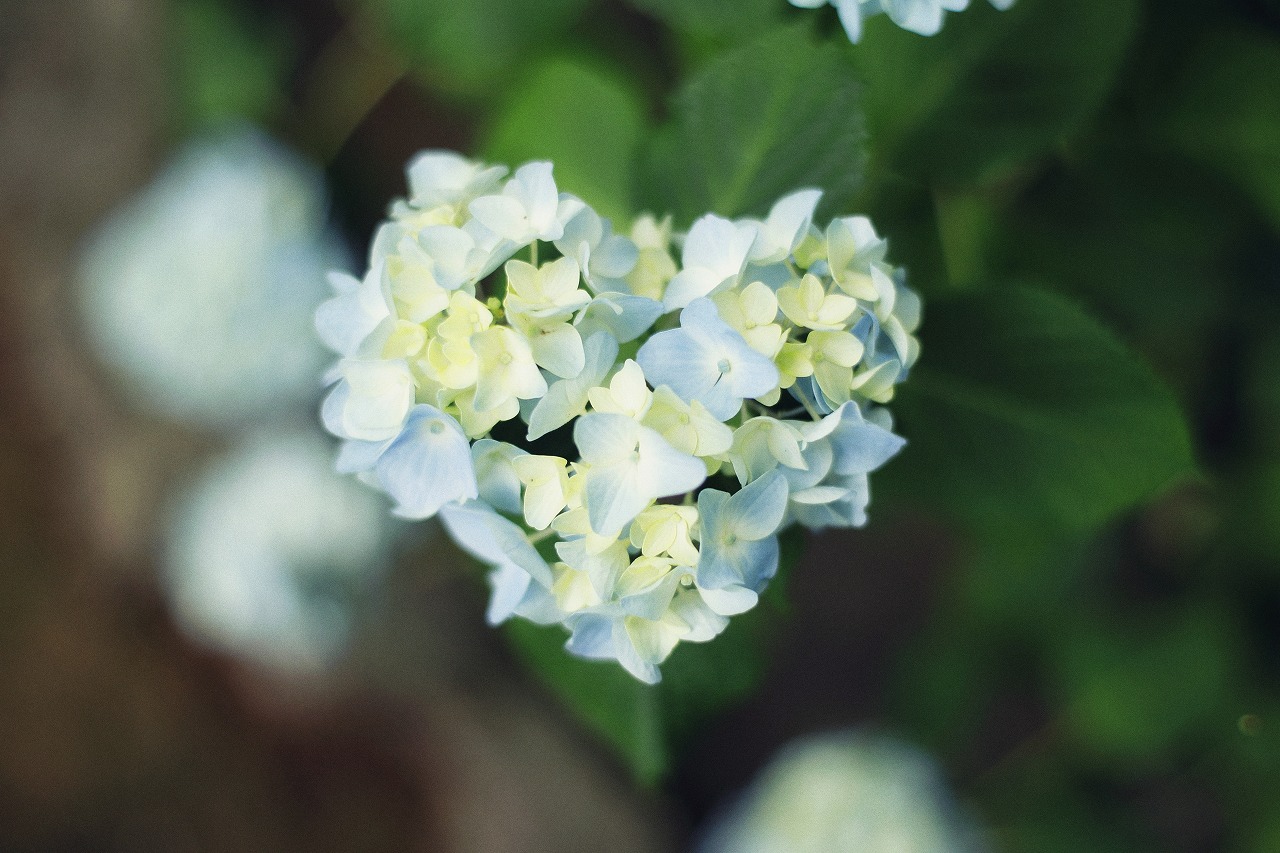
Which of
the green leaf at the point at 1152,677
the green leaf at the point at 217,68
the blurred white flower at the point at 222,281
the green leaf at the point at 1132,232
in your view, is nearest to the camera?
the green leaf at the point at 1132,232

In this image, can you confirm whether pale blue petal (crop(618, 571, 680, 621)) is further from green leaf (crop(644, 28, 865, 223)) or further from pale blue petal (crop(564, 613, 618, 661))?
green leaf (crop(644, 28, 865, 223))

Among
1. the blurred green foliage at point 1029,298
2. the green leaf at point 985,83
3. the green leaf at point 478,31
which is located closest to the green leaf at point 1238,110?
the blurred green foliage at point 1029,298

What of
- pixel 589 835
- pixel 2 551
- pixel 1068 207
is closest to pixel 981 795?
pixel 589 835

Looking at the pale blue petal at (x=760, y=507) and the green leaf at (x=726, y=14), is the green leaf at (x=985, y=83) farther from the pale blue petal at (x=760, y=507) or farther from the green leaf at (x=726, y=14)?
the pale blue petal at (x=760, y=507)

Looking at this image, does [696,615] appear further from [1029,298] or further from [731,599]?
[1029,298]

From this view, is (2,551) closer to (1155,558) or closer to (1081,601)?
(1081,601)

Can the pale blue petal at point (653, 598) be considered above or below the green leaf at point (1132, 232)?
above

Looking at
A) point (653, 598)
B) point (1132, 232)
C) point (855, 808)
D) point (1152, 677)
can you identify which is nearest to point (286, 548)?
point (855, 808)
